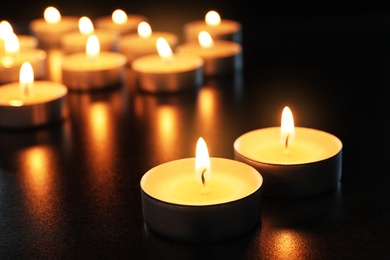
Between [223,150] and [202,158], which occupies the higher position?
[202,158]

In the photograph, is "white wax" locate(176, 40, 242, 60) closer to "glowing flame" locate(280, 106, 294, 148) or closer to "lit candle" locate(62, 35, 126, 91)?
"lit candle" locate(62, 35, 126, 91)

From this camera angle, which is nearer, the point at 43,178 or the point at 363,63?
the point at 43,178

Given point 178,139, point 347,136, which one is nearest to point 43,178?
point 178,139

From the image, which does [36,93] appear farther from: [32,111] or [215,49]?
[215,49]

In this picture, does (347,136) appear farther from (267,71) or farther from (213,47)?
(213,47)

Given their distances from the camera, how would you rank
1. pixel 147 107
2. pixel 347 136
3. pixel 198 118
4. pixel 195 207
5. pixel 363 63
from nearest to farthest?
1. pixel 195 207
2. pixel 347 136
3. pixel 198 118
4. pixel 147 107
5. pixel 363 63

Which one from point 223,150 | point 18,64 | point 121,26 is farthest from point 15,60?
point 223,150

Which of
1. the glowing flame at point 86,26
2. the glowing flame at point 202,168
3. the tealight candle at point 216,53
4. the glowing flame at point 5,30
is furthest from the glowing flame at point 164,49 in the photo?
the glowing flame at point 202,168
